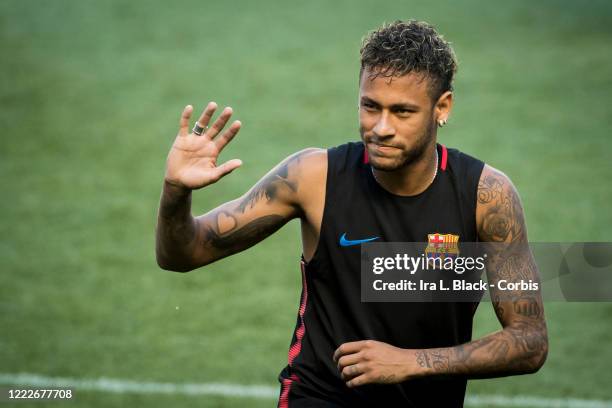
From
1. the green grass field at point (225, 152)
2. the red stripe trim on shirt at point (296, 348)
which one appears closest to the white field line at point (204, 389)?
the green grass field at point (225, 152)

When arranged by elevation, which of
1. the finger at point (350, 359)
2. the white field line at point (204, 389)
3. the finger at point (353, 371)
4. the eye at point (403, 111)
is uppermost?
the eye at point (403, 111)

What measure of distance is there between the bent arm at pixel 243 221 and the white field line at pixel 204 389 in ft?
13.3

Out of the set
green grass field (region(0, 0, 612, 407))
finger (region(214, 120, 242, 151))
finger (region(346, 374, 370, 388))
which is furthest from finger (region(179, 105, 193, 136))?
green grass field (region(0, 0, 612, 407))

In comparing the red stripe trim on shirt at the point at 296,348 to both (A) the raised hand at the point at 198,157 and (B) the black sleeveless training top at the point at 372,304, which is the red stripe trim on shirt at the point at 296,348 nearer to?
(B) the black sleeveless training top at the point at 372,304

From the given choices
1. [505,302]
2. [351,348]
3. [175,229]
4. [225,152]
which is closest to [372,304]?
[351,348]

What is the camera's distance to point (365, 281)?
5.21 meters

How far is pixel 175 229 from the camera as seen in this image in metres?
5.11

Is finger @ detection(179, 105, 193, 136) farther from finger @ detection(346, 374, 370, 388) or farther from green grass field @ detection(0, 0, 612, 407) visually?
green grass field @ detection(0, 0, 612, 407)

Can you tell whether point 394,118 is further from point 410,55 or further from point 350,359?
point 350,359

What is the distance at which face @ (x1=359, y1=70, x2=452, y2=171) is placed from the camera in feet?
16.3

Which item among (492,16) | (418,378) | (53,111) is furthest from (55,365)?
(492,16)

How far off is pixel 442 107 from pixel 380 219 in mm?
651

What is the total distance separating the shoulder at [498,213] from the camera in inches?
203

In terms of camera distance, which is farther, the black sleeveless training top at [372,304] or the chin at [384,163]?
the black sleeveless training top at [372,304]
